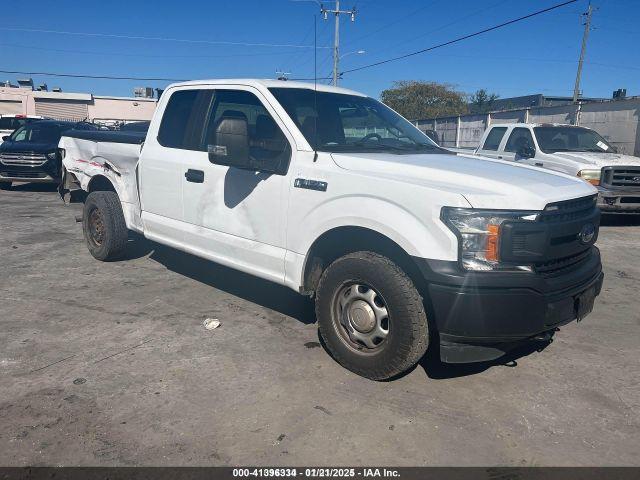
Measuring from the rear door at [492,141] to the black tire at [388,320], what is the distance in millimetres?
7682

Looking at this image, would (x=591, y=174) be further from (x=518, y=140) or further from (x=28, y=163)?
(x=28, y=163)

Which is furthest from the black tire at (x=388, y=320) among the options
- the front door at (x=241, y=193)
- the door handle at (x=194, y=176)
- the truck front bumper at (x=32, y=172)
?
the truck front bumper at (x=32, y=172)

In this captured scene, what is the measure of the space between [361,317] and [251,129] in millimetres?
1793

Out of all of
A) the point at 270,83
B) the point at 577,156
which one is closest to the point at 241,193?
the point at 270,83

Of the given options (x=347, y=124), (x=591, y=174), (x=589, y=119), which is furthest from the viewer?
(x=589, y=119)

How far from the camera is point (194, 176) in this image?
4.41 m

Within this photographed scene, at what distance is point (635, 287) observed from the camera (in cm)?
566

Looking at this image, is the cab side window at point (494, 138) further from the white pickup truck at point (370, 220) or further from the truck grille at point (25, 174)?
the truck grille at point (25, 174)

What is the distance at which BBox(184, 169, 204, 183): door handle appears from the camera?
436 centimetres

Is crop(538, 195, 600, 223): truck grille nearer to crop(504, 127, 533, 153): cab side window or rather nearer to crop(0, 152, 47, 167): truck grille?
crop(504, 127, 533, 153): cab side window

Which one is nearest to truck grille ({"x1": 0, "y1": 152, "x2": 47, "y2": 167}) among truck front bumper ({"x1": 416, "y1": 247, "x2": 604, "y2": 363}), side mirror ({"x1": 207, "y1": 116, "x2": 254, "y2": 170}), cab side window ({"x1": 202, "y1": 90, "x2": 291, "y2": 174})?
cab side window ({"x1": 202, "y1": 90, "x2": 291, "y2": 174})

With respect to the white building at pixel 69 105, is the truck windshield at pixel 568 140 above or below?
below

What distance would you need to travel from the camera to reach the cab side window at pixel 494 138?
1039cm

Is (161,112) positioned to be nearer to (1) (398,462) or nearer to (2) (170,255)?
(2) (170,255)
